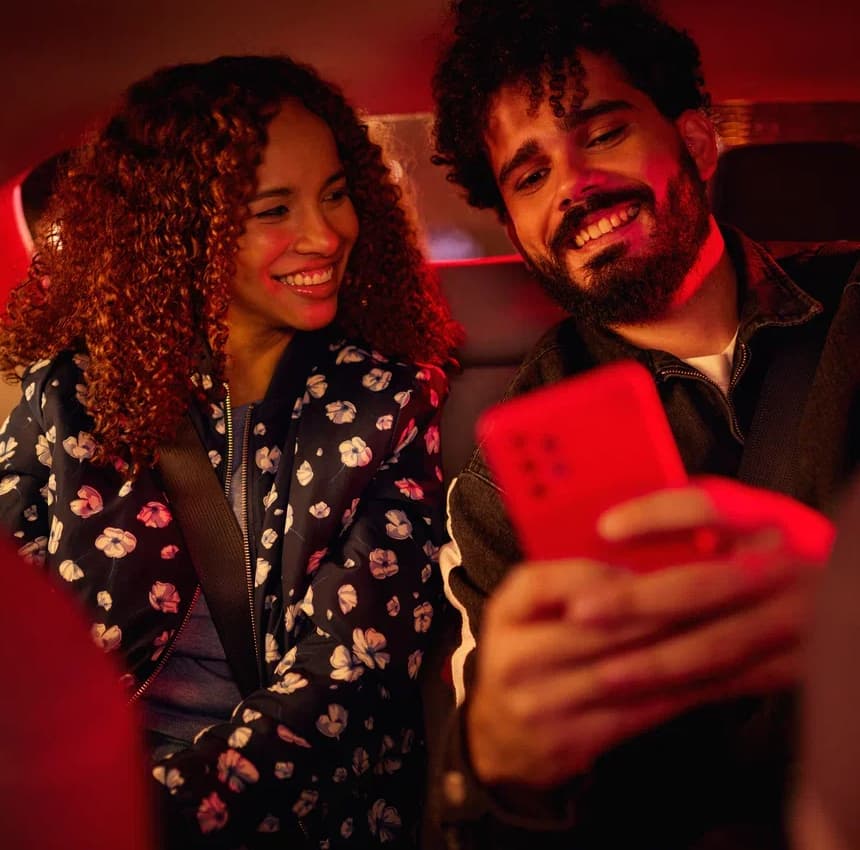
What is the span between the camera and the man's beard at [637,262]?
42.9 inches

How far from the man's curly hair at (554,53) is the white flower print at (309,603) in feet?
2.43

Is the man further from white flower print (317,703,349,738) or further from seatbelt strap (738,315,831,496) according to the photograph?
white flower print (317,703,349,738)

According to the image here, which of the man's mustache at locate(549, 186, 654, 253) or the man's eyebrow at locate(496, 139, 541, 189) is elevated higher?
the man's eyebrow at locate(496, 139, 541, 189)

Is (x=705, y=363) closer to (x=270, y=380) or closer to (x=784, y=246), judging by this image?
(x=784, y=246)

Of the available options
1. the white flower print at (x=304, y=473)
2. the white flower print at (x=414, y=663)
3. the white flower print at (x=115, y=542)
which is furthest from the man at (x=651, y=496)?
the white flower print at (x=115, y=542)

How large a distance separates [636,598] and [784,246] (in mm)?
905

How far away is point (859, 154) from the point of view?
1.33 m

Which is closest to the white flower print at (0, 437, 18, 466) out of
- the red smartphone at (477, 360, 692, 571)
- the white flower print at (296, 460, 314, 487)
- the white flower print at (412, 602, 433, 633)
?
the white flower print at (296, 460, 314, 487)

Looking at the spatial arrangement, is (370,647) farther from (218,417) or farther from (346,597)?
(218,417)

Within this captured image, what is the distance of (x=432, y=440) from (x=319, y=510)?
0.24 meters

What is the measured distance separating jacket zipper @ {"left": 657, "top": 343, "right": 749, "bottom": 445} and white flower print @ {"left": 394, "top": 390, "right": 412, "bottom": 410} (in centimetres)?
38

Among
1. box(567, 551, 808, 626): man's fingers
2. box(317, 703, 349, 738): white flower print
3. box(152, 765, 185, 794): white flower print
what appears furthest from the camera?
box(317, 703, 349, 738): white flower print

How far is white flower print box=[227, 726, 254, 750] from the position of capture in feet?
3.22

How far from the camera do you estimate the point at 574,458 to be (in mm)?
527
